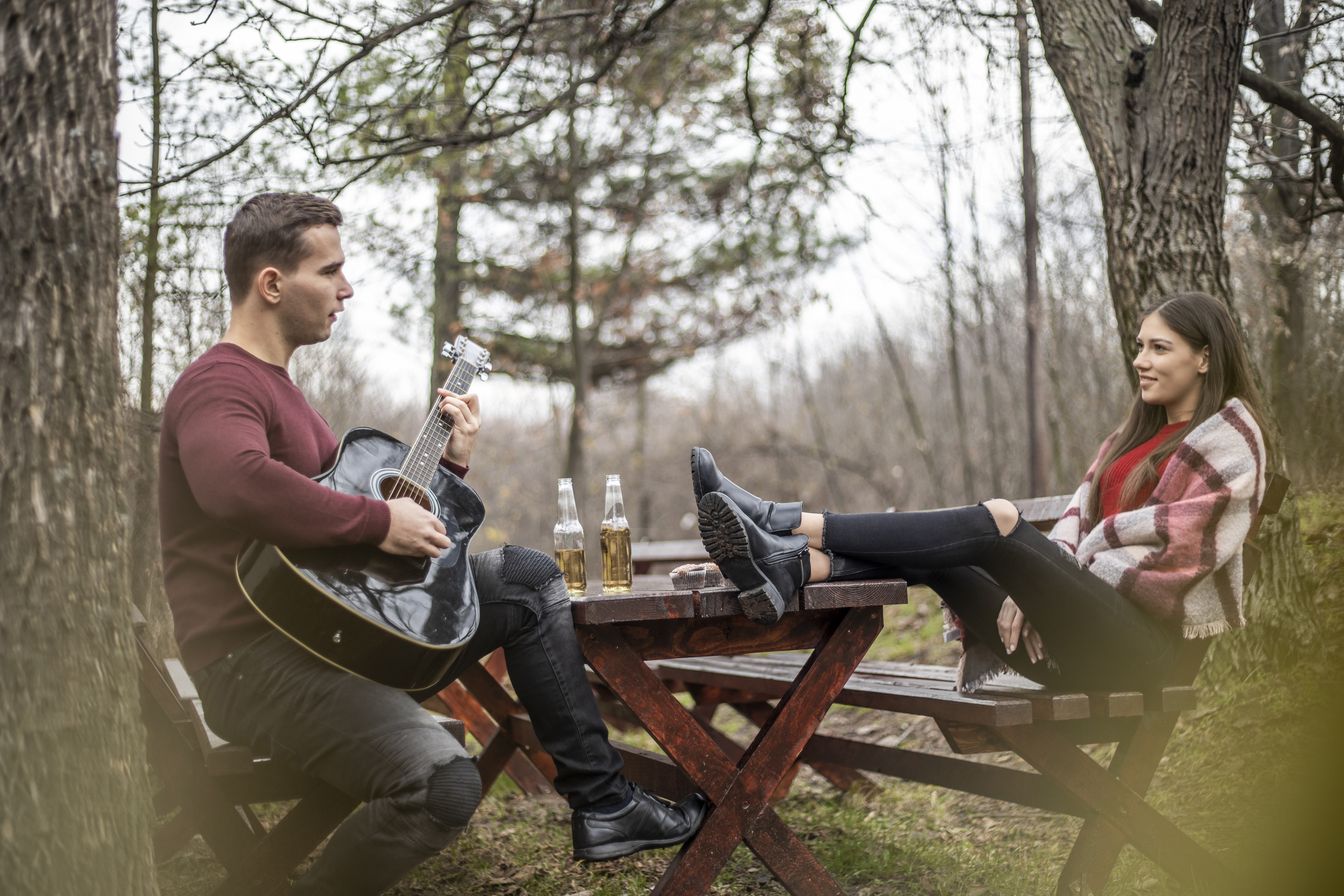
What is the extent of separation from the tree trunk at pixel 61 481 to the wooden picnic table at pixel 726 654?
3.35 feet

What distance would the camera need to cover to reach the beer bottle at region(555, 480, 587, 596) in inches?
110

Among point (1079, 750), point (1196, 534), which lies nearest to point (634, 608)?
point (1079, 750)

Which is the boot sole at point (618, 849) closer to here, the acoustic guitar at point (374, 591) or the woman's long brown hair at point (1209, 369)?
the acoustic guitar at point (374, 591)

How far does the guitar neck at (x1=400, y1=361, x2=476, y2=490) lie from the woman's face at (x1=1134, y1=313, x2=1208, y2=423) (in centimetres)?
214

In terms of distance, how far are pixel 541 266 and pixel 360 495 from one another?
30.4 ft

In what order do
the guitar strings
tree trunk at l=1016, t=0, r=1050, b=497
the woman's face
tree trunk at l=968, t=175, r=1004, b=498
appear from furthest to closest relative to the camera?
tree trunk at l=968, t=175, r=1004, b=498
tree trunk at l=1016, t=0, r=1050, b=497
the woman's face
the guitar strings

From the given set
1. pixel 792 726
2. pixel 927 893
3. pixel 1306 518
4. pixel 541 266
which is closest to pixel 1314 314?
pixel 1306 518

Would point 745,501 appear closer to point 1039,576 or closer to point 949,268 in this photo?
point 1039,576

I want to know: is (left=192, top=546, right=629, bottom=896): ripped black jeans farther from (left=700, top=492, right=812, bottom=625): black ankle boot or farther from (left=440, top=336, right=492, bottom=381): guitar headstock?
(left=440, top=336, right=492, bottom=381): guitar headstock

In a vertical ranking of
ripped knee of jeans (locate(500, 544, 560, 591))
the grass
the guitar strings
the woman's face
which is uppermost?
the woman's face

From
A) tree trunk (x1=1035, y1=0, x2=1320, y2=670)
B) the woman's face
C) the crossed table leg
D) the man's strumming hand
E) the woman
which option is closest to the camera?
the man's strumming hand

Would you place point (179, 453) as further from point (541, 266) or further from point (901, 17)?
point (541, 266)

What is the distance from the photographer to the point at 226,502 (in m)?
2.10

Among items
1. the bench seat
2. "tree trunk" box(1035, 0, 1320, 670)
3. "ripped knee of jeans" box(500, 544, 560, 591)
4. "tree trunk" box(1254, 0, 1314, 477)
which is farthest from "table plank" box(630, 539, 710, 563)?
"tree trunk" box(1254, 0, 1314, 477)
